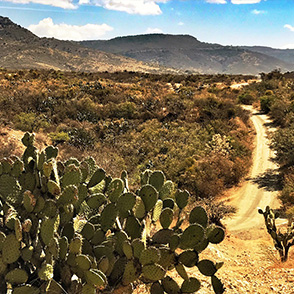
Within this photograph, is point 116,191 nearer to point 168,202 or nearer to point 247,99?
point 168,202

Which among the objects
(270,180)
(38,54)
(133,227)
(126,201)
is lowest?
(270,180)

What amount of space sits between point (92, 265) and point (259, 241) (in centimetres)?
593

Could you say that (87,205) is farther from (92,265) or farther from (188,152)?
(188,152)

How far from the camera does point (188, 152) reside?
15.0 metres

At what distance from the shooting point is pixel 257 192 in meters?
11.9

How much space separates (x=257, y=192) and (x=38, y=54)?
97563 mm

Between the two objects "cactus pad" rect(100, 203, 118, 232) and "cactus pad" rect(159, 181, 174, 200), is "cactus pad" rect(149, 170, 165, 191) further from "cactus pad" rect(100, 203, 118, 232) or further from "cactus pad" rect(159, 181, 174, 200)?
"cactus pad" rect(100, 203, 118, 232)

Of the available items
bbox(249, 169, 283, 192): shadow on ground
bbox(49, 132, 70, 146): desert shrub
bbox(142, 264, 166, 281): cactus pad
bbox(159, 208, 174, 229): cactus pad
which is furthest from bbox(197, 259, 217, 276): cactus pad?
bbox(49, 132, 70, 146): desert shrub

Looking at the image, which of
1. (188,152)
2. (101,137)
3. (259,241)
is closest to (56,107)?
(101,137)

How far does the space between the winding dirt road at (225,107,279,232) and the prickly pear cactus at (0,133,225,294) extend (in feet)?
20.2

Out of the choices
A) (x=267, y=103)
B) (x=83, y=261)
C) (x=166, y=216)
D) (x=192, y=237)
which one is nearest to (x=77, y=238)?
(x=83, y=261)

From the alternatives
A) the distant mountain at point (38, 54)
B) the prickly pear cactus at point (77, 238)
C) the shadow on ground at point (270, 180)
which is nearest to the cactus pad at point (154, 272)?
the prickly pear cactus at point (77, 238)

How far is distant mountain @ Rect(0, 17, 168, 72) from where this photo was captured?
284 ft

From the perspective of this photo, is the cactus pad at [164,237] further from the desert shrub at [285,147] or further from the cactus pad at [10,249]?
the desert shrub at [285,147]
